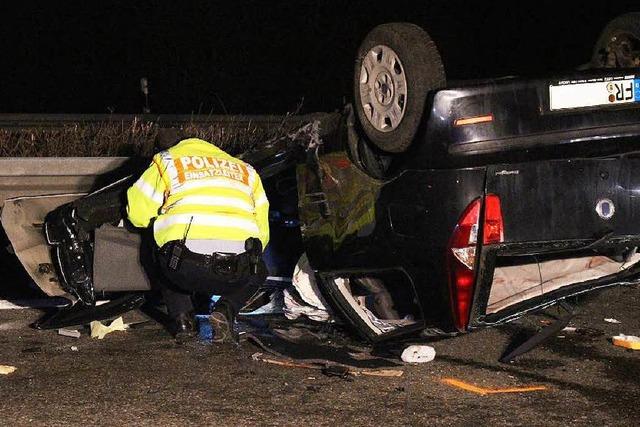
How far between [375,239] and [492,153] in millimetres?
749

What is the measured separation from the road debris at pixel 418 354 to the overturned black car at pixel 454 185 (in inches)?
4.9

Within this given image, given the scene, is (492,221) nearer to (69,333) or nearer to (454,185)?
(454,185)

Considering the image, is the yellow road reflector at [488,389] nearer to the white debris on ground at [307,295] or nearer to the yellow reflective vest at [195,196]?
the white debris on ground at [307,295]

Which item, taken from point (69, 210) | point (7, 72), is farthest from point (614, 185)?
point (7, 72)

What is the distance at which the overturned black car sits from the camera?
547cm

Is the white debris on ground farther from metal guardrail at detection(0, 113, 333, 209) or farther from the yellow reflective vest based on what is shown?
metal guardrail at detection(0, 113, 333, 209)

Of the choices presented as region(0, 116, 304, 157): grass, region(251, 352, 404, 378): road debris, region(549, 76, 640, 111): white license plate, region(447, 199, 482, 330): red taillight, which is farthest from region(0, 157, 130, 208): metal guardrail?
region(549, 76, 640, 111): white license plate

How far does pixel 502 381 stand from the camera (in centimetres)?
559

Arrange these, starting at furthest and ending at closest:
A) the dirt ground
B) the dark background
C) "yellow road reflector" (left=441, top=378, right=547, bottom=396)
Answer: the dark background, "yellow road reflector" (left=441, top=378, right=547, bottom=396), the dirt ground

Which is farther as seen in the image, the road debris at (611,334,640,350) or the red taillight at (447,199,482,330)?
the road debris at (611,334,640,350)

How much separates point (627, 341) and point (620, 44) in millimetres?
1684

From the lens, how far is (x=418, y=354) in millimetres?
5938

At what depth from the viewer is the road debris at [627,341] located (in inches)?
244

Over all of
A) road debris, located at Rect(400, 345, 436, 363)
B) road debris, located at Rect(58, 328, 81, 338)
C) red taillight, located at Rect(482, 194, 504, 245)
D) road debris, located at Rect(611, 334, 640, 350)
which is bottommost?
road debris, located at Rect(611, 334, 640, 350)
